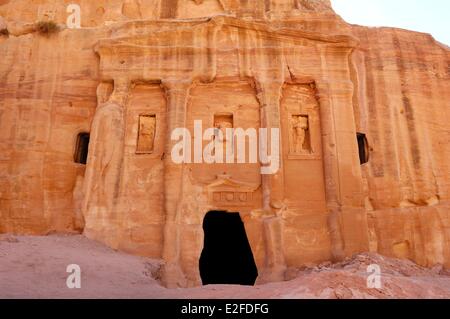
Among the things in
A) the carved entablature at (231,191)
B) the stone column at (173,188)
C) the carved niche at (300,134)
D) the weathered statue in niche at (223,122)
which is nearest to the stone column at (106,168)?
the stone column at (173,188)

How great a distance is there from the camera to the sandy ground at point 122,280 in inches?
240

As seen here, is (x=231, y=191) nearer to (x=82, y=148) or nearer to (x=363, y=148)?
(x=363, y=148)

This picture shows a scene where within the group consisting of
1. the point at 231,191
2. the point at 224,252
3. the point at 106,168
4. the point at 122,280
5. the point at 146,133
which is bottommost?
the point at 122,280

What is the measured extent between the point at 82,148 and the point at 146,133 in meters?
2.07

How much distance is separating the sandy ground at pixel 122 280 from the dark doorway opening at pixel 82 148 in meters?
3.03

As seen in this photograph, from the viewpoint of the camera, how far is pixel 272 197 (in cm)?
1138

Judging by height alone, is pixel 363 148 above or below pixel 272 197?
above

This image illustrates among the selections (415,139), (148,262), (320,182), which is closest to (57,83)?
(148,262)

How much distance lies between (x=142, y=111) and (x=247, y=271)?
20.5 ft

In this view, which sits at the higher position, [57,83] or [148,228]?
[57,83]

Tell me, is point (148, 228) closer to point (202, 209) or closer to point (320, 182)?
point (202, 209)

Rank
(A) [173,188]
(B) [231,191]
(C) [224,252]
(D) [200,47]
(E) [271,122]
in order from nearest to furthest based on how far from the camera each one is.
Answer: (A) [173,188], (B) [231,191], (E) [271,122], (D) [200,47], (C) [224,252]

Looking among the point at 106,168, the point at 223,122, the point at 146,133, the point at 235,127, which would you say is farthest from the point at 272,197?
the point at 106,168

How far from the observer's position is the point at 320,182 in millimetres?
11781
